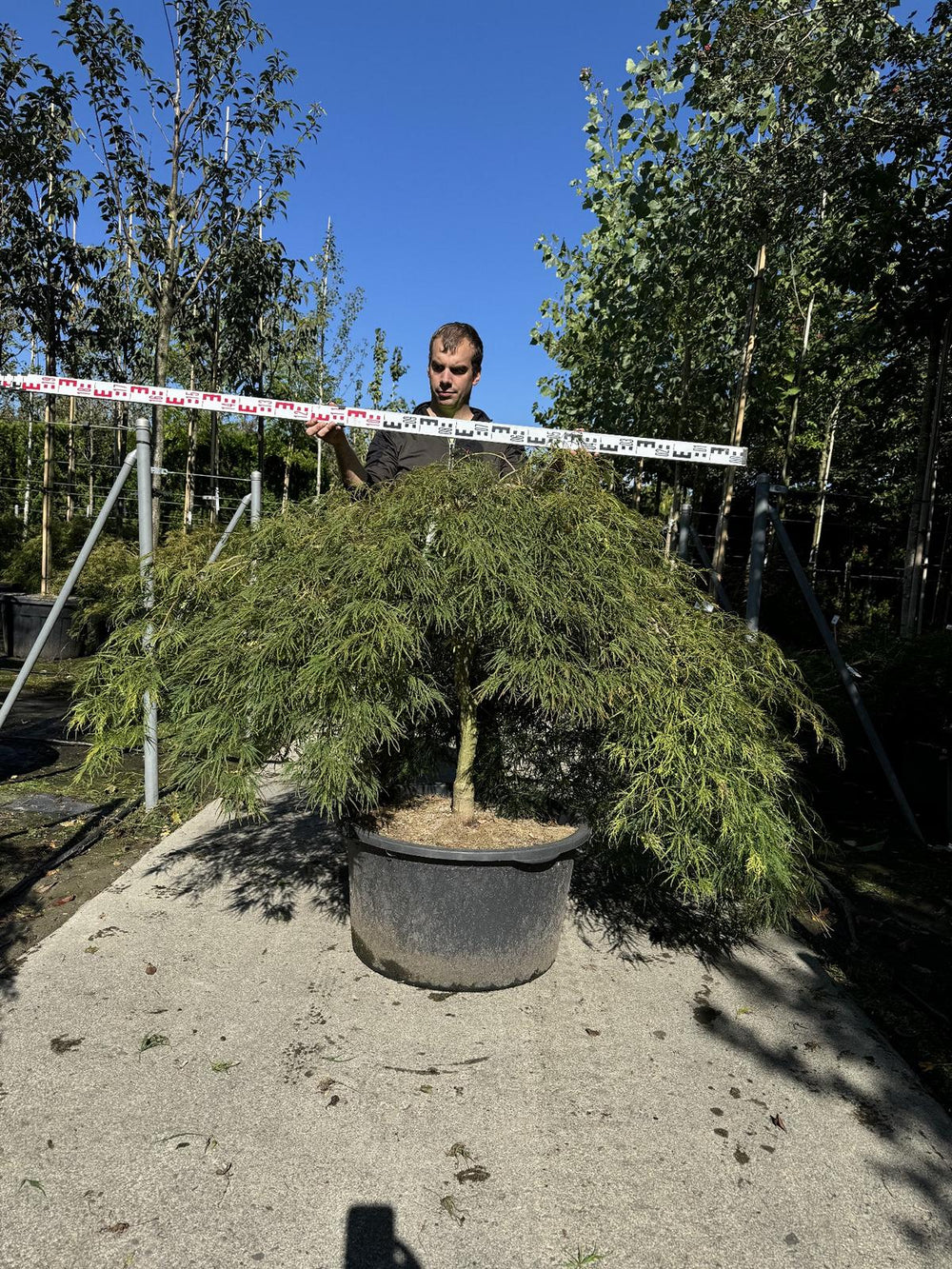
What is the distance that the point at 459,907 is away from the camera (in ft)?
7.91

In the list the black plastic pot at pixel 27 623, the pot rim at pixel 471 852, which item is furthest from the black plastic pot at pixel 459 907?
the black plastic pot at pixel 27 623

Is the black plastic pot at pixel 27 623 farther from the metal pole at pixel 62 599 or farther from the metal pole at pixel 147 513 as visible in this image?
the metal pole at pixel 62 599

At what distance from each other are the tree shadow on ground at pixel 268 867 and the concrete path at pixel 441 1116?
0.30 metres

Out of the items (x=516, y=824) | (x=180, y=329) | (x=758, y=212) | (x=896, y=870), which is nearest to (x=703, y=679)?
(x=516, y=824)

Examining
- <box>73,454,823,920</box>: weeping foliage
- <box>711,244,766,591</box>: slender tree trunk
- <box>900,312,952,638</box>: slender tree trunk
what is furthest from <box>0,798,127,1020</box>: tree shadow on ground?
<box>711,244,766,591</box>: slender tree trunk

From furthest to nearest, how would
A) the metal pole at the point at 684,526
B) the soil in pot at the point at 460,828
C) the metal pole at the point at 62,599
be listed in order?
the metal pole at the point at 684,526 < the metal pole at the point at 62,599 < the soil in pot at the point at 460,828

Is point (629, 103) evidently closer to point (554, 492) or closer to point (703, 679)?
point (554, 492)

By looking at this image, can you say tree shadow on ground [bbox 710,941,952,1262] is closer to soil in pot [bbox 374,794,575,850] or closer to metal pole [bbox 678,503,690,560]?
soil in pot [bbox 374,794,575,850]

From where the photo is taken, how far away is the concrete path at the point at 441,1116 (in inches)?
63.0

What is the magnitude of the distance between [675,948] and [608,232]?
7195 mm

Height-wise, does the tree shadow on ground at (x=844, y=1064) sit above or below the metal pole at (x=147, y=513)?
→ below

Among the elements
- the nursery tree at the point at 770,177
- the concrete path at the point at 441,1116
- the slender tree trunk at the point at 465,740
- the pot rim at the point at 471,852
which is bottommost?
the concrete path at the point at 441,1116

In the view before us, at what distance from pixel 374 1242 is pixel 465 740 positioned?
1397mm

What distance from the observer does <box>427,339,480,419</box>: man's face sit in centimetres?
281
